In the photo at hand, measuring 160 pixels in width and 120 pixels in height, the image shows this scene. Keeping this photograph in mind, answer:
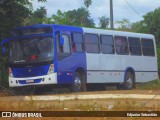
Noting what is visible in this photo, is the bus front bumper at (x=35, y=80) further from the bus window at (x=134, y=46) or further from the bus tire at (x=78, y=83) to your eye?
the bus window at (x=134, y=46)

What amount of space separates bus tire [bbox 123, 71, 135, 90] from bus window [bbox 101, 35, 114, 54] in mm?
1891

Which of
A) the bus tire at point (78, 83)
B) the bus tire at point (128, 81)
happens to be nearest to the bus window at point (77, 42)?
the bus tire at point (78, 83)

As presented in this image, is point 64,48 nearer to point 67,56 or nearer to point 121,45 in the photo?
point 67,56

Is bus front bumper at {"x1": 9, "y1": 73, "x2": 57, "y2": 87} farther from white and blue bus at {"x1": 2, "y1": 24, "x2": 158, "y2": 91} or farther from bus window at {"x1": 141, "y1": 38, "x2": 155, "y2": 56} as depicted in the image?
bus window at {"x1": 141, "y1": 38, "x2": 155, "y2": 56}

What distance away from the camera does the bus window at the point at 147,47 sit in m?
26.6

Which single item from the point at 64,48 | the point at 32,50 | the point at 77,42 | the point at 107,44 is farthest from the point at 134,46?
the point at 32,50

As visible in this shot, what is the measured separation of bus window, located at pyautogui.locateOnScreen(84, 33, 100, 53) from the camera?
21891 mm

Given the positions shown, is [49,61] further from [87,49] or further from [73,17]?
[73,17]

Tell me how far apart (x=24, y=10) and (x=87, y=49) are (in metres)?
3.43

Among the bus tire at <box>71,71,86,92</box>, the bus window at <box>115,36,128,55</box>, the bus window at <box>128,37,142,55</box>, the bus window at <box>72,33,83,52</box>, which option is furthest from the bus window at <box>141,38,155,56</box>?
the bus tire at <box>71,71,86,92</box>

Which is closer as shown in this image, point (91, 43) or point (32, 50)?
point (32, 50)

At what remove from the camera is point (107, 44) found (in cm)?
2330

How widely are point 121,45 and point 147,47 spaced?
295 centimetres

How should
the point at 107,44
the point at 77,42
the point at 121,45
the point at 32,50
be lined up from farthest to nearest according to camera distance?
the point at 121,45
the point at 107,44
the point at 77,42
the point at 32,50
